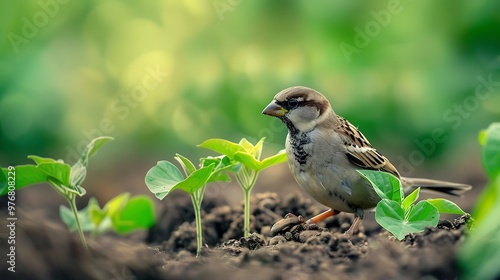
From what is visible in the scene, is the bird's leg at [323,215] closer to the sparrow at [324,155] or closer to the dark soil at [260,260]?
the sparrow at [324,155]

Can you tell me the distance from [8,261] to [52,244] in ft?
0.60

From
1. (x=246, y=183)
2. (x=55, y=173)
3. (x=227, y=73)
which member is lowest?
(x=246, y=183)

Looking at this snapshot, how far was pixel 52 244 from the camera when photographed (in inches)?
107

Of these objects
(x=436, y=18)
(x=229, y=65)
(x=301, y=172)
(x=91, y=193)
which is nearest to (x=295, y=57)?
(x=229, y=65)

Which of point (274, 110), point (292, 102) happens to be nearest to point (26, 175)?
point (274, 110)

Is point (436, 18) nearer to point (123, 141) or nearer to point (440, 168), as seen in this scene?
point (440, 168)

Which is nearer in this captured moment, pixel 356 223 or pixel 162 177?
pixel 162 177

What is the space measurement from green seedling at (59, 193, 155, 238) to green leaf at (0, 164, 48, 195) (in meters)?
0.82

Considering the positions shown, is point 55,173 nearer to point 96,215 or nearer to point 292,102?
point 96,215

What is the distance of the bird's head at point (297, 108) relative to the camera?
160 inches

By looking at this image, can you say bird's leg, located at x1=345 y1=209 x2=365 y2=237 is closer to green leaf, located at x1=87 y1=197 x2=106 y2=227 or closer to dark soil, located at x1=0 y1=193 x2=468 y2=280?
dark soil, located at x1=0 y1=193 x2=468 y2=280

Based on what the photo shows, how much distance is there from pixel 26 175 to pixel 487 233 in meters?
1.96

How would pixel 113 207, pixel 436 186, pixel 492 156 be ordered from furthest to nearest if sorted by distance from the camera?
pixel 436 186, pixel 113 207, pixel 492 156

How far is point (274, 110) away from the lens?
13.3 feet
